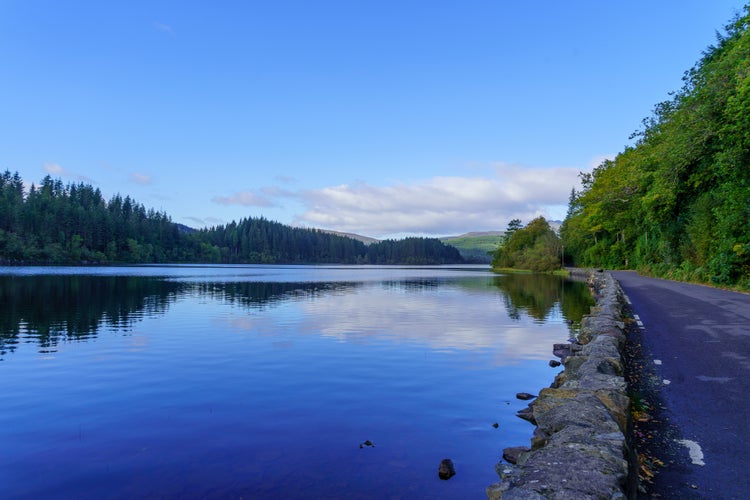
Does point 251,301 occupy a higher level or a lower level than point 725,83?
lower

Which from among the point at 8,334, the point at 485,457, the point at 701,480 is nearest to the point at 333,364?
the point at 485,457

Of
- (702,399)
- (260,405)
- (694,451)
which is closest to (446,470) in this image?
(694,451)

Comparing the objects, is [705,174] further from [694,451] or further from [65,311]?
[65,311]

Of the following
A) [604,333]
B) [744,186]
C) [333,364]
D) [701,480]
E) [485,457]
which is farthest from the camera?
[744,186]

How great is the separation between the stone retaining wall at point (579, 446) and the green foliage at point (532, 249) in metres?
95.0

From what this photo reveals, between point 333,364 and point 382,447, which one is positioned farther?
point 333,364

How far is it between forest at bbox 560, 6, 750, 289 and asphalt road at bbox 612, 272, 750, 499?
11.8 m

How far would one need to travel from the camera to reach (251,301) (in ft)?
119

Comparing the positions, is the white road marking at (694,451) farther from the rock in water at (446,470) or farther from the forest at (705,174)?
the forest at (705,174)

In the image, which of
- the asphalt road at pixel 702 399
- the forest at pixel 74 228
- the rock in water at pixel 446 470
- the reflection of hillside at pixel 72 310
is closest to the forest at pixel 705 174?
the asphalt road at pixel 702 399

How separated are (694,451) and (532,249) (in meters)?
108

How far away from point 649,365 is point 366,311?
20.8 meters

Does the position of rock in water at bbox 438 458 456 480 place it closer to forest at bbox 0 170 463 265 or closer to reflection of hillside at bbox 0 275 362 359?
reflection of hillside at bbox 0 275 362 359

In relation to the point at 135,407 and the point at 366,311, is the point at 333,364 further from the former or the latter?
the point at 366,311
